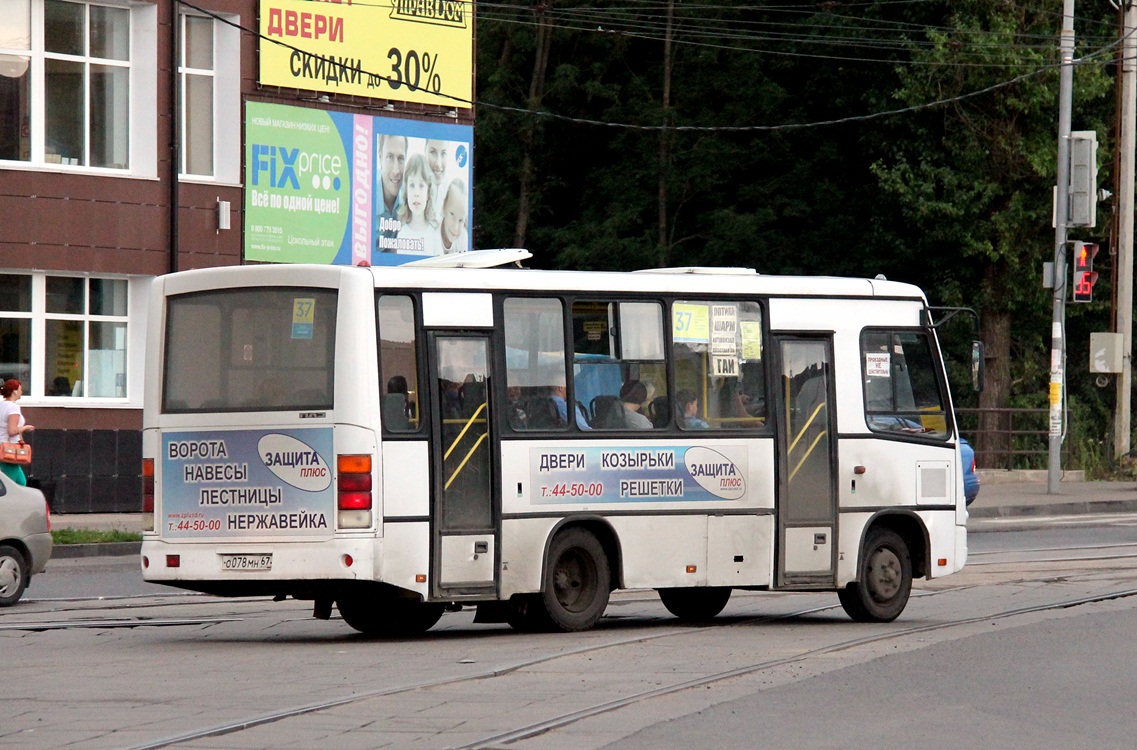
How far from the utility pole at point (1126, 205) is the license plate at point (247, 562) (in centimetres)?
2449

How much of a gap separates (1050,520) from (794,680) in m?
17.7

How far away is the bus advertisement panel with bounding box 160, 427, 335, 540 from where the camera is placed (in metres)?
12.3

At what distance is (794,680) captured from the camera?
10.6 meters

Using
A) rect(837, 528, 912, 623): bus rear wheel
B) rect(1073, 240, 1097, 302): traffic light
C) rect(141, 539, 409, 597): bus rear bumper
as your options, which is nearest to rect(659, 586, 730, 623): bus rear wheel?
rect(837, 528, 912, 623): bus rear wheel

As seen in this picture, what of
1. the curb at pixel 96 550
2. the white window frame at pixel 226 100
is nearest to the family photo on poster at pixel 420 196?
the white window frame at pixel 226 100

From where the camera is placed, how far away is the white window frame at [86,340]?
26.3 m

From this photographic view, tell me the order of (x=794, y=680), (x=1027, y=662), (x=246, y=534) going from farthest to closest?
(x=246, y=534)
(x=1027, y=662)
(x=794, y=680)

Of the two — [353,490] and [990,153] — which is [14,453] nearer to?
[353,490]

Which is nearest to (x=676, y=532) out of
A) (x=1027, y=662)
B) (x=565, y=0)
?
(x=1027, y=662)

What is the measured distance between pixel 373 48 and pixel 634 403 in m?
17.6

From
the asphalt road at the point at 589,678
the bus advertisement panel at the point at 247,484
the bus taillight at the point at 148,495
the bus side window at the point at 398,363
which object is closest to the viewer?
the asphalt road at the point at 589,678

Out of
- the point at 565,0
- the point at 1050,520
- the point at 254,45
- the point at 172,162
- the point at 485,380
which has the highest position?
the point at 565,0

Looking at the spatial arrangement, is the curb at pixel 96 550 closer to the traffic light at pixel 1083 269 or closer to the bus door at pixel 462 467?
the bus door at pixel 462 467

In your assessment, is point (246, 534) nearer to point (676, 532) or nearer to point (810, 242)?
point (676, 532)
